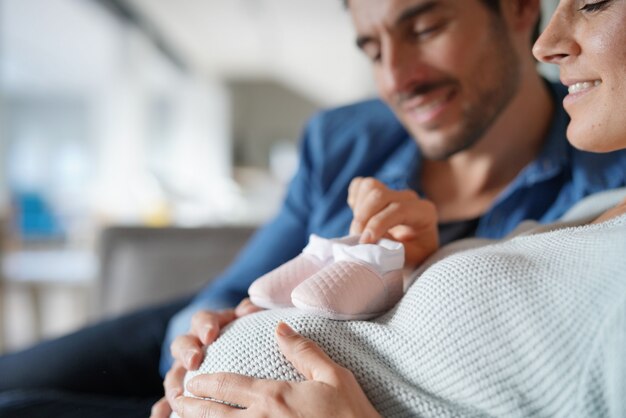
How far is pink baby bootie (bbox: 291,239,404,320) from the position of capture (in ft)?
1.39

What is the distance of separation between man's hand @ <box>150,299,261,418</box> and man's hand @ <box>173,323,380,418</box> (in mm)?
53

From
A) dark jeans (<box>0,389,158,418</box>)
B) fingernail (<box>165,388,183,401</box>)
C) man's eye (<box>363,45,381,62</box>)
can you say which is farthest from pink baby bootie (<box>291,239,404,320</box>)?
man's eye (<box>363,45,381,62</box>)

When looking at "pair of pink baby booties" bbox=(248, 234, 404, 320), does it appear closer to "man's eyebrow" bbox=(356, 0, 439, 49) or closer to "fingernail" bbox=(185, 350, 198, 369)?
"fingernail" bbox=(185, 350, 198, 369)

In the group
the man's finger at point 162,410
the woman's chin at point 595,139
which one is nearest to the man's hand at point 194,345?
the man's finger at point 162,410

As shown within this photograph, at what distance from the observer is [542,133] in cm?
77

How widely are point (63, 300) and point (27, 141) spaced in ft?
21.3

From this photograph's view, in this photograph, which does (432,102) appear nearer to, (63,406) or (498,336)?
(498,336)

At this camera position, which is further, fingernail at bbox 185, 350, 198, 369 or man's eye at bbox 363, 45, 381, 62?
man's eye at bbox 363, 45, 381, 62

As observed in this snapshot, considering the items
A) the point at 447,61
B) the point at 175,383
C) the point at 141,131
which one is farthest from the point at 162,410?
the point at 141,131

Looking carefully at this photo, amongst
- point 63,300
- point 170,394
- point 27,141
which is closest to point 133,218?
point 63,300

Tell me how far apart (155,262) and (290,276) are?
2.70 ft

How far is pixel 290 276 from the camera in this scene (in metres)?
0.48

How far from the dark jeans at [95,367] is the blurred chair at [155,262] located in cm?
35

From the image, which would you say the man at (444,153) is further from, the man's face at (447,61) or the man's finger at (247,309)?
the man's finger at (247,309)
